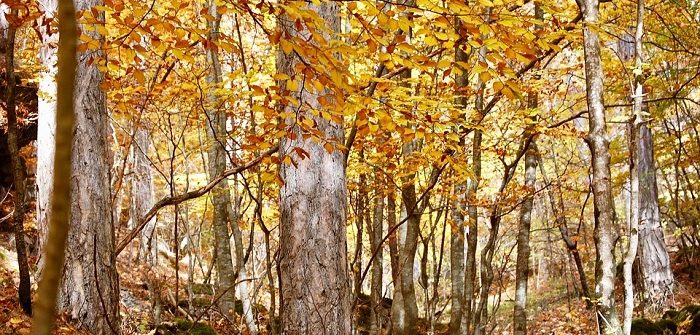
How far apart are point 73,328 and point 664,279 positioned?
1272 cm

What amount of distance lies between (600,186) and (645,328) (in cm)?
533

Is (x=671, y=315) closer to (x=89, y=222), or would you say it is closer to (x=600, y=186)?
(x=600, y=186)

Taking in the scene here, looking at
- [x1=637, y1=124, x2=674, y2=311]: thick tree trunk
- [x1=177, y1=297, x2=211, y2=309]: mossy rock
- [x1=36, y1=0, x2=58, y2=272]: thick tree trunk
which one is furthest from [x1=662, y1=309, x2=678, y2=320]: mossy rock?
[x1=36, y1=0, x2=58, y2=272]: thick tree trunk

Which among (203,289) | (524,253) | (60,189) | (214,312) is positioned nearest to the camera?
(60,189)

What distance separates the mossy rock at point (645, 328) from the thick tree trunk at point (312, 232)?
7.10 m

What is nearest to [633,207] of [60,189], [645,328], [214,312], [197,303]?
[645,328]

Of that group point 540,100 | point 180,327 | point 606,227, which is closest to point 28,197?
point 180,327

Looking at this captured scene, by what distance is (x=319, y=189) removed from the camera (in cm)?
382

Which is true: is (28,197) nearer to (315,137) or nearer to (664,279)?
(315,137)

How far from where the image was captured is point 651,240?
13.2 meters

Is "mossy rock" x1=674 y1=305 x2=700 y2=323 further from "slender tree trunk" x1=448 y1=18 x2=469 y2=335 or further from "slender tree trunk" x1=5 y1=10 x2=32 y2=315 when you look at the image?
"slender tree trunk" x1=5 y1=10 x2=32 y2=315

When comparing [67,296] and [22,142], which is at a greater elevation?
[22,142]

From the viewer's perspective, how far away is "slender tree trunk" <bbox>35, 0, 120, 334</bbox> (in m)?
5.15

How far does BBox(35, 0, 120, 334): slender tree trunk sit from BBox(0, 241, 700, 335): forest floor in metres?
0.22
